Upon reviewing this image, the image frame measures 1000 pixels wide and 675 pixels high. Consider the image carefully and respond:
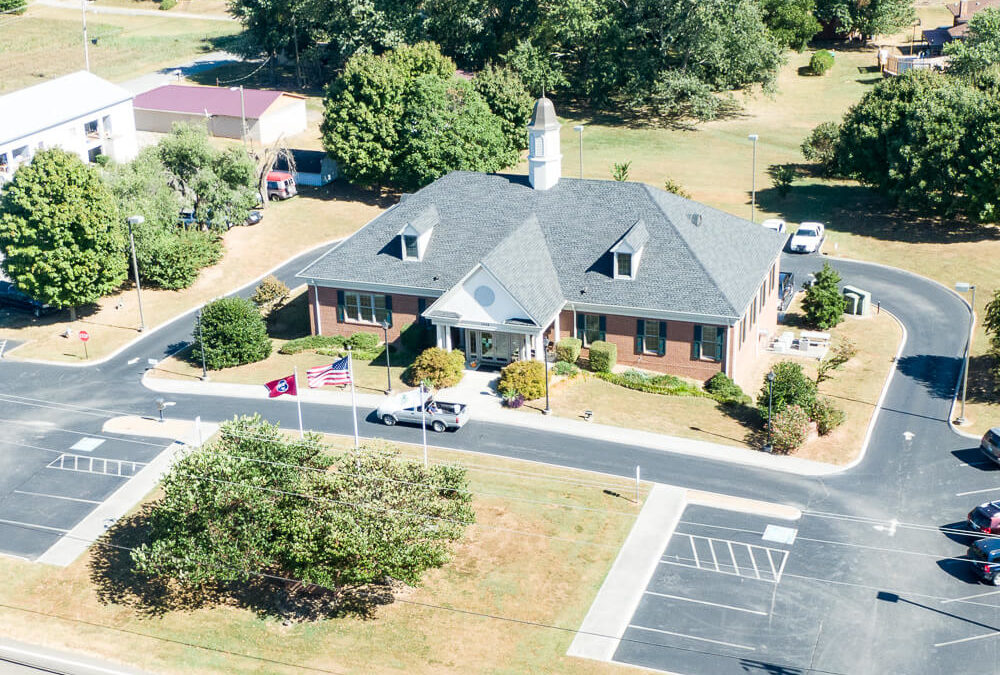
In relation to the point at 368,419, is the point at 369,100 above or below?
above

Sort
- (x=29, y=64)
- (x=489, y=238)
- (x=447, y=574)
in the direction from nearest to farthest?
1. (x=447, y=574)
2. (x=489, y=238)
3. (x=29, y=64)

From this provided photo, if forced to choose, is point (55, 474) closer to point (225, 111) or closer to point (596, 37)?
point (225, 111)

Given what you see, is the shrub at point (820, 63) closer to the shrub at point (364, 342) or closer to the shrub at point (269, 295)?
the shrub at point (269, 295)

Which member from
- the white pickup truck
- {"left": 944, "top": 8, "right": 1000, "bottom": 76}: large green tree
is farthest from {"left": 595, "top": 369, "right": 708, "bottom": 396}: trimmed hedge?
{"left": 944, "top": 8, "right": 1000, "bottom": 76}: large green tree

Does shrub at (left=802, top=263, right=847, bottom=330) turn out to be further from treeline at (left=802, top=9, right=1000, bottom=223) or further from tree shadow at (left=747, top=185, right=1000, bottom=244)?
treeline at (left=802, top=9, right=1000, bottom=223)

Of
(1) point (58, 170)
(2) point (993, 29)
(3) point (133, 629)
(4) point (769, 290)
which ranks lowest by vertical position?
(3) point (133, 629)

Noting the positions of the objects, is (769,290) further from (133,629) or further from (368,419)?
(133,629)

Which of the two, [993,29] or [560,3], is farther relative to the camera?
[560,3]

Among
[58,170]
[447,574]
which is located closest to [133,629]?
[447,574]
